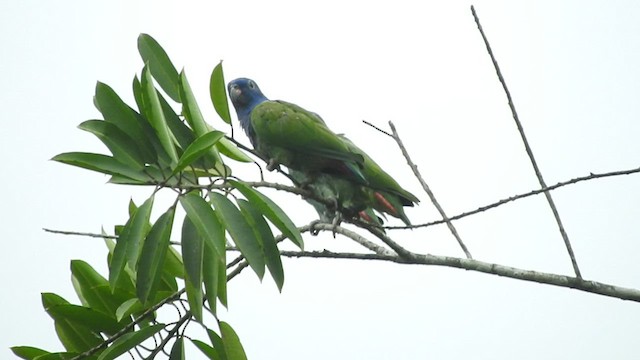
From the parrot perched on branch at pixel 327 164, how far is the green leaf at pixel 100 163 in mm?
1344

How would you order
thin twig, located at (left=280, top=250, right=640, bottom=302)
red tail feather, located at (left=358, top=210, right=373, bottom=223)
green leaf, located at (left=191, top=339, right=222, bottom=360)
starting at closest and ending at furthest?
thin twig, located at (left=280, top=250, right=640, bottom=302)
green leaf, located at (left=191, top=339, right=222, bottom=360)
red tail feather, located at (left=358, top=210, right=373, bottom=223)

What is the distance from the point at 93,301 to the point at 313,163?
1.45m

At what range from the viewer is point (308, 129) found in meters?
4.31

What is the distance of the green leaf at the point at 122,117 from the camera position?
9.04 ft

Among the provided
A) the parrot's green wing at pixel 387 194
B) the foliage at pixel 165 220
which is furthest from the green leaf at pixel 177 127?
the parrot's green wing at pixel 387 194

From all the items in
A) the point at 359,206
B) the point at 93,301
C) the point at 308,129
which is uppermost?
the point at 308,129

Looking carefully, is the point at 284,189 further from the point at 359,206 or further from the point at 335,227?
the point at 359,206

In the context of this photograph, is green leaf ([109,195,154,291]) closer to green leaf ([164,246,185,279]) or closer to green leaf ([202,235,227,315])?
green leaf ([202,235,227,315])

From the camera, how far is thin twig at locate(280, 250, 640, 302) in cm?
260

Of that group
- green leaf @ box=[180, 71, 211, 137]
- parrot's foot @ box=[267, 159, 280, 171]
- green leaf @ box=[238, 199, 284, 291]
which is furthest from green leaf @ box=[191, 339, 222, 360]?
parrot's foot @ box=[267, 159, 280, 171]

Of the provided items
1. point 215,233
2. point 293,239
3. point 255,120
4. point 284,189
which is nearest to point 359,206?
point 255,120

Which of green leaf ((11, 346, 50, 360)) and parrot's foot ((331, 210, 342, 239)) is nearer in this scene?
green leaf ((11, 346, 50, 360))

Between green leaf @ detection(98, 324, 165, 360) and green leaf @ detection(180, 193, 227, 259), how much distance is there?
21.4 inches

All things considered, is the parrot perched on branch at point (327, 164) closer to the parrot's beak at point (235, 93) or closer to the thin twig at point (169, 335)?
the parrot's beak at point (235, 93)
